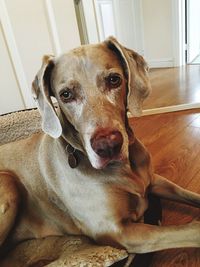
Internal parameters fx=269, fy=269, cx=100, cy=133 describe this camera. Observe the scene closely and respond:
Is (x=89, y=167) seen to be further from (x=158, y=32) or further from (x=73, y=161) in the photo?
(x=158, y=32)

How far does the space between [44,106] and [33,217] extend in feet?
1.82

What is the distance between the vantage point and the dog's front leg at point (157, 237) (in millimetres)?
921

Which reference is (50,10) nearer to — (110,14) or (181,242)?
(110,14)

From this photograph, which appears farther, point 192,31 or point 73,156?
point 192,31

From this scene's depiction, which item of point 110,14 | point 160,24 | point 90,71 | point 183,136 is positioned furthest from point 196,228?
point 110,14

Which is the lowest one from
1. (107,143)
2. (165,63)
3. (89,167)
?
(165,63)

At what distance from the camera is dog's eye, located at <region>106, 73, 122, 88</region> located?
3.08 ft

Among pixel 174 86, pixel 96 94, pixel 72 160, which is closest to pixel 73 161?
pixel 72 160

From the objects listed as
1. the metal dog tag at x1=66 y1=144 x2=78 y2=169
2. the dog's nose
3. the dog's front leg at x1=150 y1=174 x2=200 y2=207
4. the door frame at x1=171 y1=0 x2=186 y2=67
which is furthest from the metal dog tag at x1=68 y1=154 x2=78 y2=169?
the door frame at x1=171 y1=0 x2=186 y2=67

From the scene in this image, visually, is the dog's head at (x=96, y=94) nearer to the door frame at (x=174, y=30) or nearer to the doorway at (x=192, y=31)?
the door frame at (x=174, y=30)

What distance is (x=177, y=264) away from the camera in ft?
3.45

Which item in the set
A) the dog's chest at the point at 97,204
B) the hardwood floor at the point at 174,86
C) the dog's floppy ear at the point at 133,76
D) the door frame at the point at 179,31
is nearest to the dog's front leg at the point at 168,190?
the dog's chest at the point at 97,204

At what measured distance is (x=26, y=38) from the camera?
2242mm

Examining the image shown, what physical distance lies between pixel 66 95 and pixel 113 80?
0.18m
